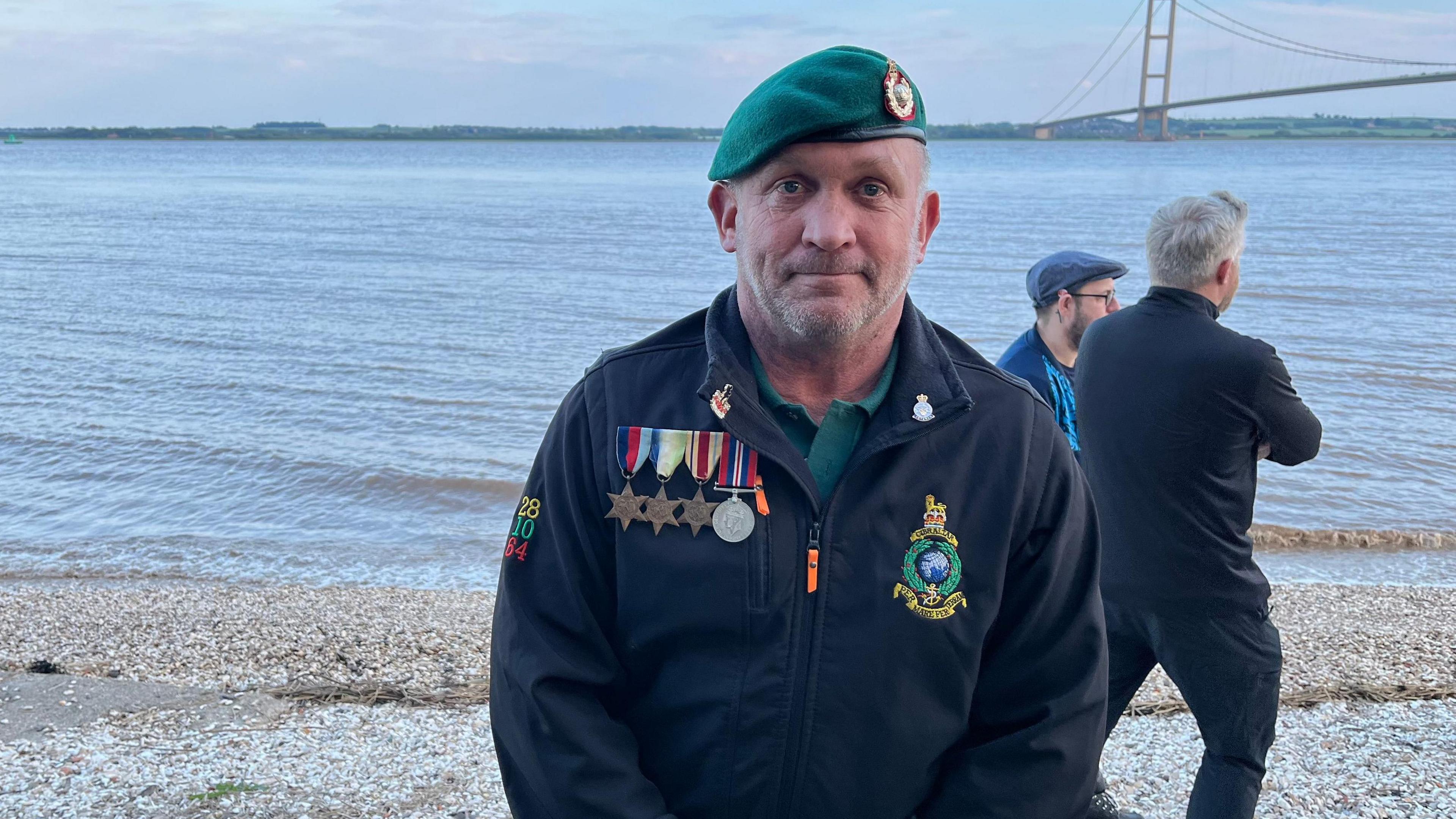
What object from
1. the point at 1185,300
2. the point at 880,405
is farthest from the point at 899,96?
the point at 1185,300

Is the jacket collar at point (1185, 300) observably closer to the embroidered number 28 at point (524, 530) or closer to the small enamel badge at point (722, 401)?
the small enamel badge at point (722, 401)


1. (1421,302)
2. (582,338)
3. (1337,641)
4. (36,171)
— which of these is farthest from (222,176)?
(1337,641)

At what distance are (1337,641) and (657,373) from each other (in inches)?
212

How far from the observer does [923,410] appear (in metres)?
1.82

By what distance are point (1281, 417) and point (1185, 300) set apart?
419mm

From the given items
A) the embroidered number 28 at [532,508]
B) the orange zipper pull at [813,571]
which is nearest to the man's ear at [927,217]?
the orange zipper pull at [813,571]

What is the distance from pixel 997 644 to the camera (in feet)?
6.24

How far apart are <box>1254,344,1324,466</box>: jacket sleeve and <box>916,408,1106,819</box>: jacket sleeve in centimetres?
139

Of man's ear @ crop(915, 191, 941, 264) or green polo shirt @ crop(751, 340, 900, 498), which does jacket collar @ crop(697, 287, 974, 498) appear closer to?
green polo shirt @ crop(751, 340, 900, 498)

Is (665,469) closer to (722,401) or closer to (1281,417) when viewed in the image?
(722,401)

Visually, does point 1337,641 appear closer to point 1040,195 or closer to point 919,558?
point 919,558

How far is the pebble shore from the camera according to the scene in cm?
377

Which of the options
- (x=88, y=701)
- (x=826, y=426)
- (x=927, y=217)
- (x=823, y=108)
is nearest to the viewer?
(x=823, y=108)

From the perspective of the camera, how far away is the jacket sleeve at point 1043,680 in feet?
5.99
